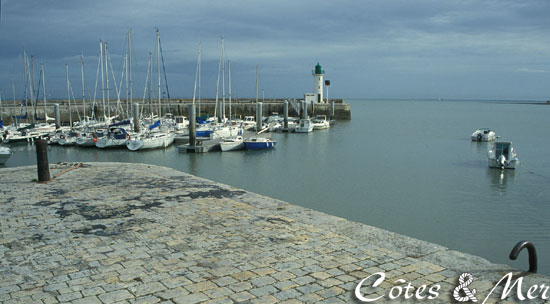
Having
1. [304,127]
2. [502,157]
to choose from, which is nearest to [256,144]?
[502,157]

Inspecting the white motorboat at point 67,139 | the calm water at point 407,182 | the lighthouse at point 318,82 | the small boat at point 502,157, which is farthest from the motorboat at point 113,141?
the lighthouse at point 318,82

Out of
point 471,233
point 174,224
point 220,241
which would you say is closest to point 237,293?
point 220,241

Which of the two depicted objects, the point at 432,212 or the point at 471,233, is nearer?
the point at 471,233

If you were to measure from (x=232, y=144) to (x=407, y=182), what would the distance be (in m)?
15.4

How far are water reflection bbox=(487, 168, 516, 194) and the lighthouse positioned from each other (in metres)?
51.0

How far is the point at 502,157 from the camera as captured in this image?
79.5ft

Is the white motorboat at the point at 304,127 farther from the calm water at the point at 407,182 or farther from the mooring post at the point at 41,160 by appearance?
the mooring post at the point at 41,160

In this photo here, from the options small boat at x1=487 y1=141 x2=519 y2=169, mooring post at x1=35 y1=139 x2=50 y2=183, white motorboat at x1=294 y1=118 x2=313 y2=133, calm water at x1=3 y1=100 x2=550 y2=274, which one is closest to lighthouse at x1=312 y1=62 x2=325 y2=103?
white motorboat at x1=294 y1=118 x2=313 y2=133

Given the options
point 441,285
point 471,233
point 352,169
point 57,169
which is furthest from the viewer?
point 352,169

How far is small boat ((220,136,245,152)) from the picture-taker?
33.4 metres

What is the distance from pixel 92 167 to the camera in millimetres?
16016

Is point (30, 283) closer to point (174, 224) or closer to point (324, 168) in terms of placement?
point (174, 224)

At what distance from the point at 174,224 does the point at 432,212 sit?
10.4 metres

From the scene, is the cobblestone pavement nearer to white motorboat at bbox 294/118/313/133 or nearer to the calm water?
the calm water
